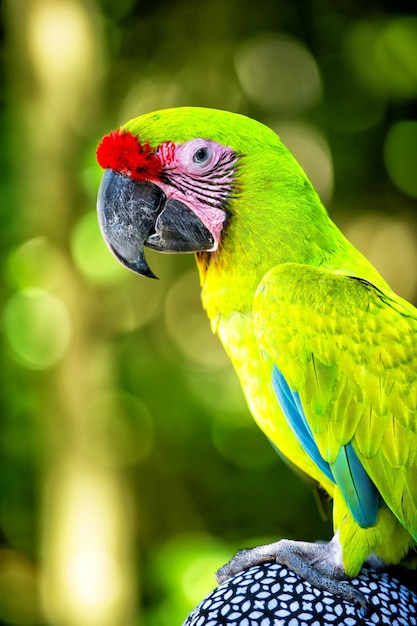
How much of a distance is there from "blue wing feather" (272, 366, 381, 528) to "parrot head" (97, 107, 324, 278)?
0.25 m

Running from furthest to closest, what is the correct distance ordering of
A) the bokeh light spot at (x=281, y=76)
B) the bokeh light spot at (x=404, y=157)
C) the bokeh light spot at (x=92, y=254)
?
the bokeh light spot at (x=281, y=76), the bokeh light spot at (x=404, y=157), the bokeh light spot at (x=92, y=254)

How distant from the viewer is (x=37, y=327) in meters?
2.39

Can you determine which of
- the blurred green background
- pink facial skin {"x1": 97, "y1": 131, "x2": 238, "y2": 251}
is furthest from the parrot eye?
the blurred green background

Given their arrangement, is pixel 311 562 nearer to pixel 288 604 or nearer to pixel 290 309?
pixel 288 604

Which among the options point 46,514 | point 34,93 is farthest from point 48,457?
point 34,93

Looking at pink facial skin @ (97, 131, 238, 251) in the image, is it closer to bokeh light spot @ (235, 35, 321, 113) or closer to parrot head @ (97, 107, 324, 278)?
parrot head @ (97, 107, 324, 278)

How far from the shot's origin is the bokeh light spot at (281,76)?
275 centimetres

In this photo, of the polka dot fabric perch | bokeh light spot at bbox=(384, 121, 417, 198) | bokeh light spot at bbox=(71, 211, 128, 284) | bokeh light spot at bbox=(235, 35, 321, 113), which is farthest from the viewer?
bokeh light spot at bbox=(235, 35, 321, 113)

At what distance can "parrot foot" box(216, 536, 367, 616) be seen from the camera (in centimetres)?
94

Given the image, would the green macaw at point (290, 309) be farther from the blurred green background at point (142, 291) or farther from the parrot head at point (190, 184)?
the blurred green background at point (142, 291)

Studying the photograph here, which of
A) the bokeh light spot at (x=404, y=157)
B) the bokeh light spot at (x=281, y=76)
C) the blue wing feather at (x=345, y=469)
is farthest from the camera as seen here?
the bokeh light spot at (x=281, y=76)

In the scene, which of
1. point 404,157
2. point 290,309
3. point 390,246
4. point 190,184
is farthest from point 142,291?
point 290,309

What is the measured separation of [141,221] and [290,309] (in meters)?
0.27

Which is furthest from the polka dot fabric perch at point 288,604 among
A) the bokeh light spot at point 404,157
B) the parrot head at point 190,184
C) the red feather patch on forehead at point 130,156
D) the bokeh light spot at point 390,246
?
the bokeh light spot at point 404,157
